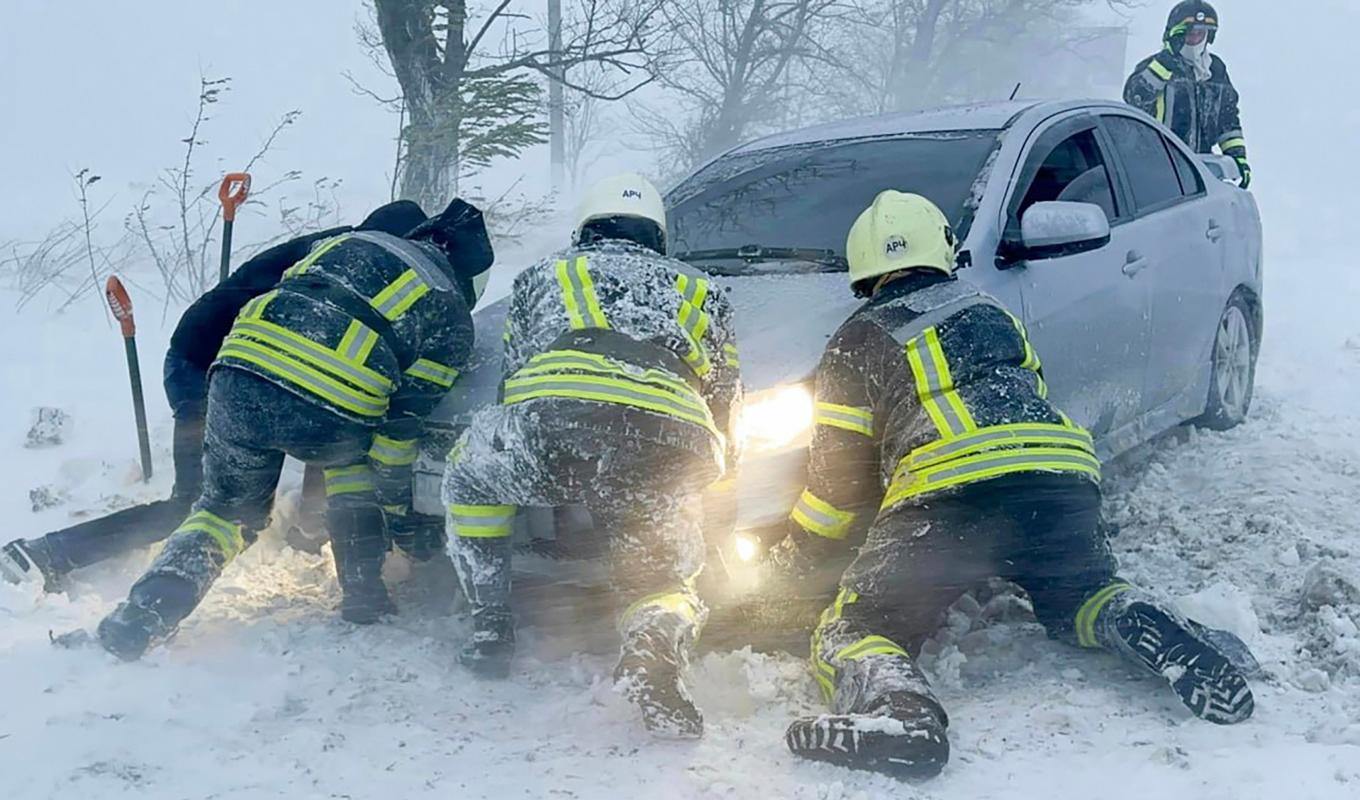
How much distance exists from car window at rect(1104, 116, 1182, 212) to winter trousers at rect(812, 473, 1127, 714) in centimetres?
232

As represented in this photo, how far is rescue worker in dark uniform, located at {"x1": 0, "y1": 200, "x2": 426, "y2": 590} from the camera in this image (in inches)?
161

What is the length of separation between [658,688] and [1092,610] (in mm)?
1241

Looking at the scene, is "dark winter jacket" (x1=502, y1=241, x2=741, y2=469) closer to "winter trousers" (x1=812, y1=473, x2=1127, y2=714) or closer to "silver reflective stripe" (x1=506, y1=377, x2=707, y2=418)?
"silver reflective stripe" (x1=506, y1=377, x2=707, y2=418)

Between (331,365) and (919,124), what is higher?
(919,124)

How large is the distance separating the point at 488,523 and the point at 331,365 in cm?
72

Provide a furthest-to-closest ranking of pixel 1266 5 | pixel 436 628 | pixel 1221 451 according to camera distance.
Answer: pixel 1266 5, pixel 1221 451, pixel 436 628

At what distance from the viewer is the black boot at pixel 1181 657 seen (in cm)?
292

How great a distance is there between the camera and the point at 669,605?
3260mm

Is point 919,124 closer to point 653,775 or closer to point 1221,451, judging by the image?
point 1221,451

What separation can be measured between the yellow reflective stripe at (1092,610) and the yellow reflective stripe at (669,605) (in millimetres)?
1076

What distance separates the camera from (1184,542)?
14.5ft

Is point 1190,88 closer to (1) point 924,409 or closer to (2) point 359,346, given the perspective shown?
(1) point 924,409

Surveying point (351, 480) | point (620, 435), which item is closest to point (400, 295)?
point (351, 480)

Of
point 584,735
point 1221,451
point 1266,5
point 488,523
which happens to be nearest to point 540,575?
point 488,523
